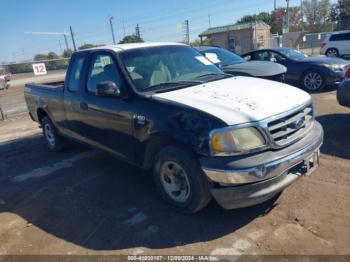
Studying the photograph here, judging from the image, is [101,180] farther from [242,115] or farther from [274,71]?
[274,71]

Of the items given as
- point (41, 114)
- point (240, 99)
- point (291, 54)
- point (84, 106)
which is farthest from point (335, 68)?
point (41, 114)

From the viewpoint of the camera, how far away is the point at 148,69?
4.59 metres

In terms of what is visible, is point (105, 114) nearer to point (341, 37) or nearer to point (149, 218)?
point (149, 218)

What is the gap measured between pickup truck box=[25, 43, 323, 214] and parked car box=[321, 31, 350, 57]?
19758 millimetres

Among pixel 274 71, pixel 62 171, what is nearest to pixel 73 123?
pixel 62 171

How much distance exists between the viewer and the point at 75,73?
18.4ft

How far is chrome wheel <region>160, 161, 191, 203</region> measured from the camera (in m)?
3.89

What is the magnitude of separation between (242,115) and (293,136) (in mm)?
692

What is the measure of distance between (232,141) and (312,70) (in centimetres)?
835

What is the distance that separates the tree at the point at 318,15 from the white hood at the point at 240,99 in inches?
2254

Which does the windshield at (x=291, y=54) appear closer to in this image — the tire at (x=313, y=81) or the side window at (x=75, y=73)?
the tire at (x=313, y=81)

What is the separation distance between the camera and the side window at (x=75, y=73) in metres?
5.45

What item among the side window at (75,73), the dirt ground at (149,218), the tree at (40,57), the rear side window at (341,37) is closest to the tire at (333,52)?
the rear side window at (341,37)

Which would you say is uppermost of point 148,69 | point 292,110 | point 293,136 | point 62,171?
point 148,69
